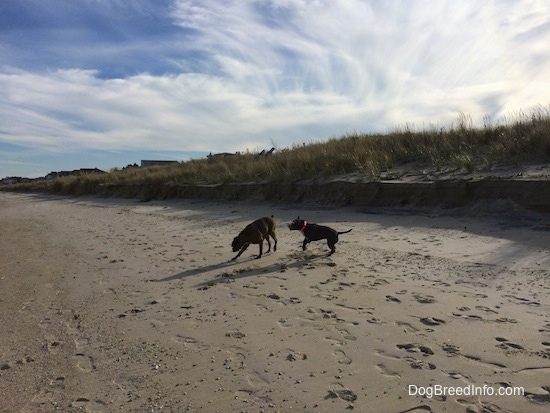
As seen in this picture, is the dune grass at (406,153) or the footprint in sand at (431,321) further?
the dune grass at (406,153)

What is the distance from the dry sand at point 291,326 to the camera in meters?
3.17

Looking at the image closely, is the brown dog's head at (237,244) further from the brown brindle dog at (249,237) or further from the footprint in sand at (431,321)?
the footprint in sand at (431,321)

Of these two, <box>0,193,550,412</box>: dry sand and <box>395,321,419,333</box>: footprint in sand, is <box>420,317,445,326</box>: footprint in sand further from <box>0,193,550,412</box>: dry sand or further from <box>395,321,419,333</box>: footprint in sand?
<box>395,321,419,333</box>: footprint in sand

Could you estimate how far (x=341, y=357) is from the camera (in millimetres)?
3607

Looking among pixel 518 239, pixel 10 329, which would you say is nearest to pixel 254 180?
pixel 518 239

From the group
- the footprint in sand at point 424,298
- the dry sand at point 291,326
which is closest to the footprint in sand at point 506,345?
the dry sand at point 291,326

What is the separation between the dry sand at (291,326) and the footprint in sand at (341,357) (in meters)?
0.02

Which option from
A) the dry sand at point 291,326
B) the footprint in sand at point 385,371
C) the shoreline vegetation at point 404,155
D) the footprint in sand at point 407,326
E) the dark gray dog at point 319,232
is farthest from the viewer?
the shoreline vegetation at point 404,155

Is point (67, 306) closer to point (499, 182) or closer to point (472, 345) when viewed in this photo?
point (472, 345)

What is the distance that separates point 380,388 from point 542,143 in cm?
967

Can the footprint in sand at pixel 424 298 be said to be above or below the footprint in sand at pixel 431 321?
above

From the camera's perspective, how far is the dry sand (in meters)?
3.17

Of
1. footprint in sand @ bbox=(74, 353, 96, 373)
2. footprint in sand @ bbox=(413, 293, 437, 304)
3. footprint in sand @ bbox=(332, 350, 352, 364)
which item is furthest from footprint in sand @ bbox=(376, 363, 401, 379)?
footprint in sand @ bbox=(74, 353, 96, 373)

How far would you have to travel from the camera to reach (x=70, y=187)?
42781 mm
